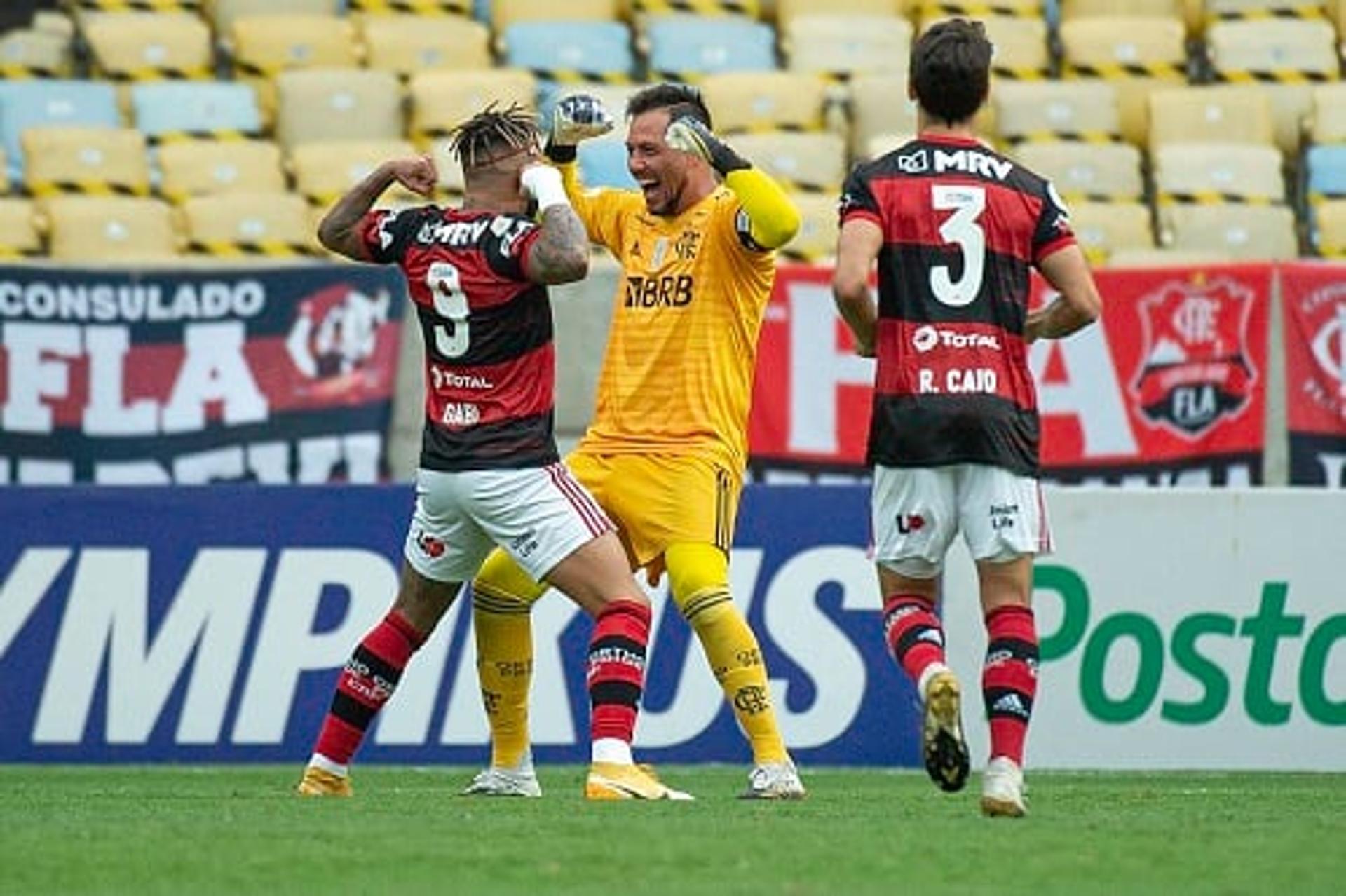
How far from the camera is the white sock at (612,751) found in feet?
31.1

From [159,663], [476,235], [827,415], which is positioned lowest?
[159,663]

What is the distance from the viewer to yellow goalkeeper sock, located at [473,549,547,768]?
1002 cm

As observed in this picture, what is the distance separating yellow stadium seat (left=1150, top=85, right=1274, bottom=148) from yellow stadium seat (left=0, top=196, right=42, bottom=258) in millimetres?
6255

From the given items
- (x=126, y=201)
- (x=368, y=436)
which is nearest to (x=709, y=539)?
(x=368, y=436)

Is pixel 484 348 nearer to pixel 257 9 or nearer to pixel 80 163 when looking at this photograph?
pixel 80 163

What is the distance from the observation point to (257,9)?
1923cm

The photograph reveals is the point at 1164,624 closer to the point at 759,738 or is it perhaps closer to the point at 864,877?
the point at 759,738

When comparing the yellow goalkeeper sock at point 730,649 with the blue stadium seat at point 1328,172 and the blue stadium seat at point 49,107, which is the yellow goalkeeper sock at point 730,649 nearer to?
the blue stadium seat at point 49,107

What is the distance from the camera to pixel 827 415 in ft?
50.4

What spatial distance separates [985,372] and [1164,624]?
4717mm

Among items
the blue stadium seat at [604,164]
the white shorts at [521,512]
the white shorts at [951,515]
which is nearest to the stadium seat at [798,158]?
the blue stadium seat at [604,164]

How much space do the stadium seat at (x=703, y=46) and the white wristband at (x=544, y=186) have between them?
900cm

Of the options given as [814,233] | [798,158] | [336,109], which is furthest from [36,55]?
[814,233]

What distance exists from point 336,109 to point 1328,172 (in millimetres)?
5452
